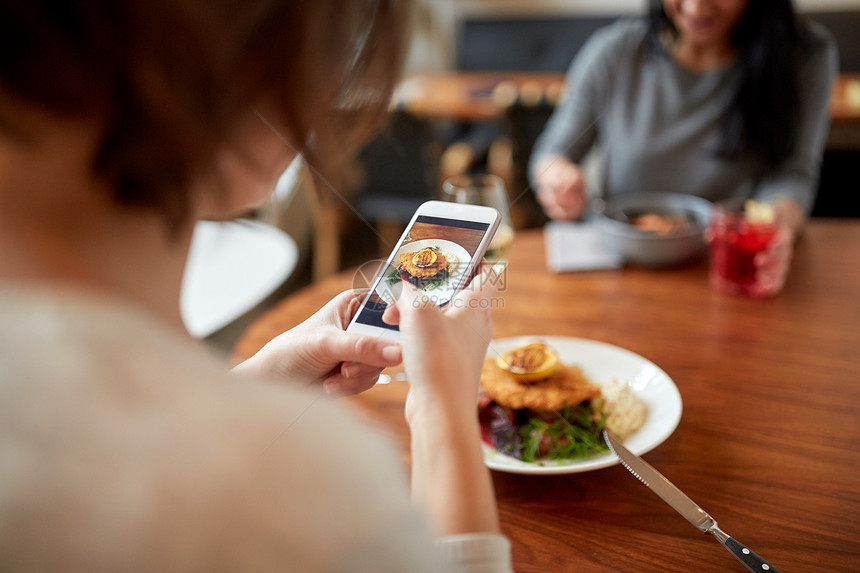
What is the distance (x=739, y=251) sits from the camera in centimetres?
114

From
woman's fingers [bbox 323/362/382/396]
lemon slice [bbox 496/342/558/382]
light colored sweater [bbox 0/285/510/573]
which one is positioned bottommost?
lemon slice [bbox 496/342/558/382]

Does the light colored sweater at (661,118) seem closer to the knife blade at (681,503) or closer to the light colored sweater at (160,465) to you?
the knife blade at (681,503)

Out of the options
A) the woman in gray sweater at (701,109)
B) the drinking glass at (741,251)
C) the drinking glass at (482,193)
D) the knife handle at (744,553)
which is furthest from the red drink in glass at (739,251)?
the knife handle at (744,553)

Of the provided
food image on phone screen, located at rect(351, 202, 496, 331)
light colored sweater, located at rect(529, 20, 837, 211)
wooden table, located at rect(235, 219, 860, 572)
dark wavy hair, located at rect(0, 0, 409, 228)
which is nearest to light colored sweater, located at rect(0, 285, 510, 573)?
dark wavy hair, located at rect(0, 0, 409, 228)

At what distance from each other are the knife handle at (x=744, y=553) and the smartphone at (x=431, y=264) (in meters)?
0.32

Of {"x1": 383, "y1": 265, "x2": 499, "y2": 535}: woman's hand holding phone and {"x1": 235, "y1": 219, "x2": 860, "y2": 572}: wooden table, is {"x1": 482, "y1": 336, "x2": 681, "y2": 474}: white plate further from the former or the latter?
{"x1": 383, "y1": 265, "x2": 499, "y2": 535}: woman's hand holding phone

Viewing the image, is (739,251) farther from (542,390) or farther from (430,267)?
(430,267)

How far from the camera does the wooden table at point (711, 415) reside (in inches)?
25.8

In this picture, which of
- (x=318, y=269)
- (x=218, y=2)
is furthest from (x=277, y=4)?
(x=318, y=269)

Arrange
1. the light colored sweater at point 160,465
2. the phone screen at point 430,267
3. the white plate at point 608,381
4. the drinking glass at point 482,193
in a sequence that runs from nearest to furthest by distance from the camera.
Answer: the light colored sweater at point 160,465 → the phone screen at point 430,267 → the white plate at point 608,381 → the drinking glass at point 482,193

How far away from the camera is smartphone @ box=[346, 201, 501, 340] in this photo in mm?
620

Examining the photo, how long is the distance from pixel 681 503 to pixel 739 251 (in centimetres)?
61

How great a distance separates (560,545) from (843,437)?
1.26 ft

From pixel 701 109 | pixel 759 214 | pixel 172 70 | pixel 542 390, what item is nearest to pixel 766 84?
pixel 701 109
